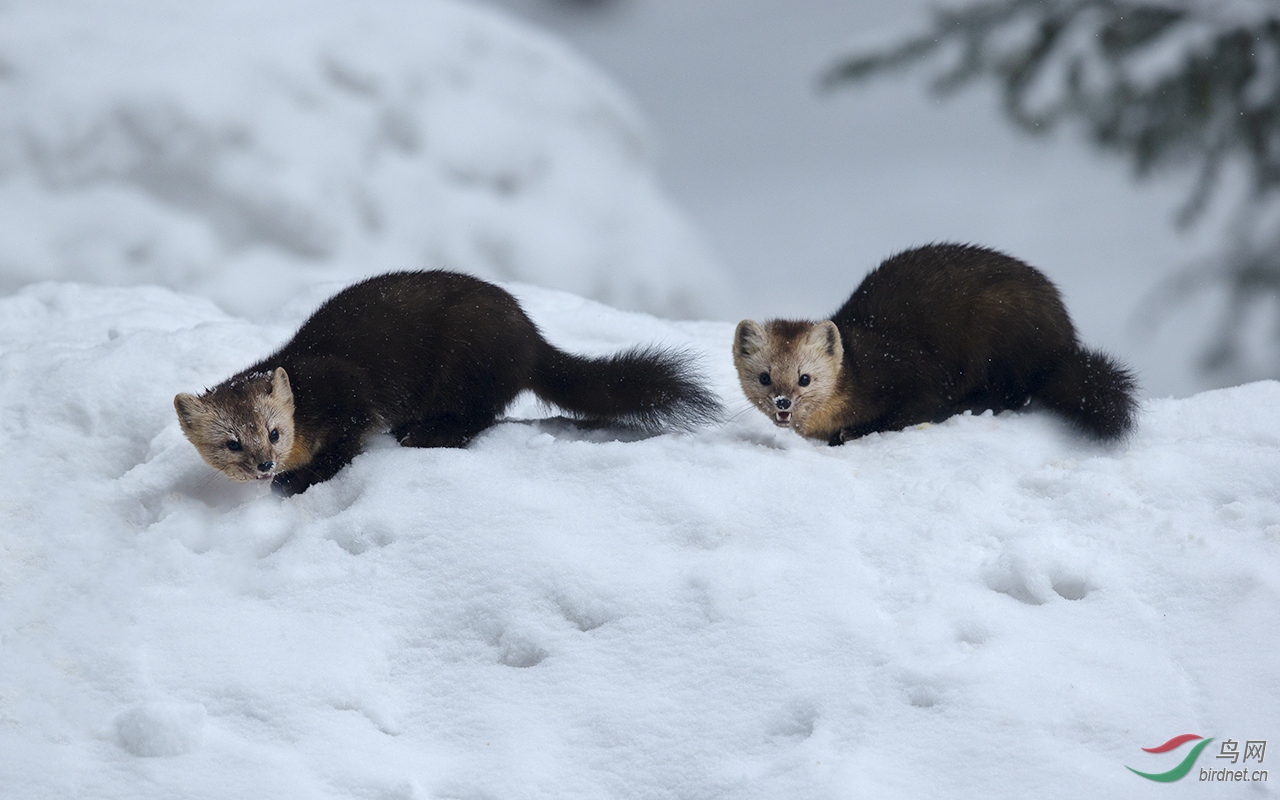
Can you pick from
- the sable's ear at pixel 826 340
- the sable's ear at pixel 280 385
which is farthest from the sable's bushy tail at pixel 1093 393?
the sable's ear at pixel 280 385

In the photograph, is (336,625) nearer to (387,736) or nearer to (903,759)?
(387,736)

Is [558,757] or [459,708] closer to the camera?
[558,757]

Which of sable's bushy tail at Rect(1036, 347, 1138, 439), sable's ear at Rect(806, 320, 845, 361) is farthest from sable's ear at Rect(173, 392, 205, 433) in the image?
sable's bushy tail at Rect(1036, 347, 1138, 439)

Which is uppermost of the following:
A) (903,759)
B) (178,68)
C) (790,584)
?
(178,68)

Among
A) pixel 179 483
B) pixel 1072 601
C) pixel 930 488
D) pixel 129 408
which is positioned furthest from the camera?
pixel 129 408

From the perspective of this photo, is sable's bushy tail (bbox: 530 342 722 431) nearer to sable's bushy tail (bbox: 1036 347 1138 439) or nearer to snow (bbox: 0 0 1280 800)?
snow (bbox: 0 0 1280 800)

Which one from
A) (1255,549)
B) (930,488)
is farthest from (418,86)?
(1255,549)

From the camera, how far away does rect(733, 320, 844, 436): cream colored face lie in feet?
13.2

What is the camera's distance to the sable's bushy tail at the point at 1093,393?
12.4 ft

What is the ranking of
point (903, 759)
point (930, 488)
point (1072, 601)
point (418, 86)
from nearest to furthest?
point (903, 759)
point (1072, 601)
point (930, 488)
point (418, 86)

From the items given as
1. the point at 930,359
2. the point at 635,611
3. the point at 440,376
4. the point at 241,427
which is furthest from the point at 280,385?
the point at 930,359

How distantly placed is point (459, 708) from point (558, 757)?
1.05ft

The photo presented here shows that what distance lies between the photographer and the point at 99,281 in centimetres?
848

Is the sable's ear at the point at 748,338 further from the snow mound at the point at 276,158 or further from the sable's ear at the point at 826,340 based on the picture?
the snow mound at the point at 276,158
